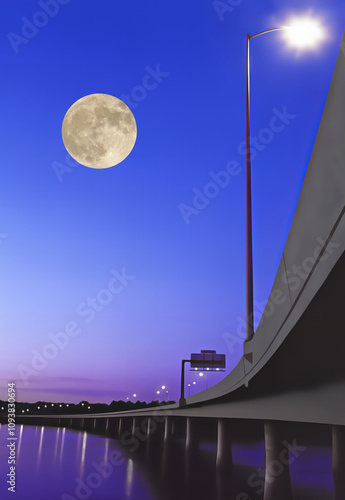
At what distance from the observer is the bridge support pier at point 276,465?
80.9 ft

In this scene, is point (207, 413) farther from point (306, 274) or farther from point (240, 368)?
point (306, 274)

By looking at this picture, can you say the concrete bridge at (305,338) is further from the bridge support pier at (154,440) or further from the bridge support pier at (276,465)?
the bridge support pier at (154,440)

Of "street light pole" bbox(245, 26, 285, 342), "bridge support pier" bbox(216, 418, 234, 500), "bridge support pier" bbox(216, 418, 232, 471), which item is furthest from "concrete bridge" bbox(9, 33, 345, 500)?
"bridge support pier" bbox(216, 418, 232, 471)

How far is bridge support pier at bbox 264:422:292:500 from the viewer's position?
80.9 feet

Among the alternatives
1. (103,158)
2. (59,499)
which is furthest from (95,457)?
(103,158)

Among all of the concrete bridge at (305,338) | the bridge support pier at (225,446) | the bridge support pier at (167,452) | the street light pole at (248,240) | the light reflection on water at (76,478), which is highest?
the street light pole at (248,240)

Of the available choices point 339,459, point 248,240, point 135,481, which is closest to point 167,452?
point 135,481

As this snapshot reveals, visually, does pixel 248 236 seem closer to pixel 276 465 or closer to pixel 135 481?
pixel 276 465

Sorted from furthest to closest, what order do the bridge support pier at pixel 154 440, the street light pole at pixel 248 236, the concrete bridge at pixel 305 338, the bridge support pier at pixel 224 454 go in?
the bridge support pier at pixel 154 440 → the bridge support pier at pixel 224 454 → the street light pole at pixel 248 236 → the concrete bridge at pixel 305 338

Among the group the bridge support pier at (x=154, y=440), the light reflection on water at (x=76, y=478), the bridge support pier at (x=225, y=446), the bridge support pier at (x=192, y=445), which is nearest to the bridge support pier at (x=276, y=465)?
the light reflection on water at (x=76, y=478)

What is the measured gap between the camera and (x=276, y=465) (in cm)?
2516

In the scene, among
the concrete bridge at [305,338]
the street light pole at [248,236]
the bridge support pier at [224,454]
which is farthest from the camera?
the bridge support pier at [224,454]

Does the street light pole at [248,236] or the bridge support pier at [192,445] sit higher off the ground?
the street light pole at [248,236]

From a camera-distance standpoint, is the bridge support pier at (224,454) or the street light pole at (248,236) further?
the bridge support pier at (224,454)
